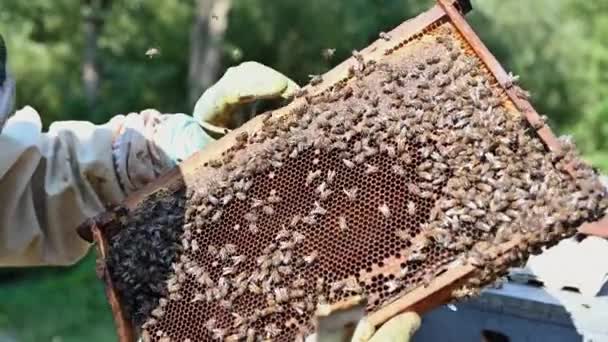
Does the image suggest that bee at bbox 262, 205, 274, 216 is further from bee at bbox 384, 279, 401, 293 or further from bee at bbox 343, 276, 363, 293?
bee at bbox 384, 279, 401, 293

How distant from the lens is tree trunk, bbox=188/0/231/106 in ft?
57.8

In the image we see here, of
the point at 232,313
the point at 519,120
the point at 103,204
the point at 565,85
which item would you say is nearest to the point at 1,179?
the point at 103,204

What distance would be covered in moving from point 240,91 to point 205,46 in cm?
1457

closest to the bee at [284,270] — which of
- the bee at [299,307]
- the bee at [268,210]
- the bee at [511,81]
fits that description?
the bee at [299,307]

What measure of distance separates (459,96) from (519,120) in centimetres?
22

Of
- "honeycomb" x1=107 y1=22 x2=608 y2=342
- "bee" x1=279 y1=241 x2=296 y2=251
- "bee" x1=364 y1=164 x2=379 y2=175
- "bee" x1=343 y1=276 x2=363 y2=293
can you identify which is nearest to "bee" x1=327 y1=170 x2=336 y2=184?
"honeycomb" x1=107 y1=22 x2=608 y2=342

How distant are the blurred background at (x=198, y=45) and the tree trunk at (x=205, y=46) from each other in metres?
0.02

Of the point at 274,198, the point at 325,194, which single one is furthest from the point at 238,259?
the point at 325,194

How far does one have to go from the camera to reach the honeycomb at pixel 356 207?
3.04 m

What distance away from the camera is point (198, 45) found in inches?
715

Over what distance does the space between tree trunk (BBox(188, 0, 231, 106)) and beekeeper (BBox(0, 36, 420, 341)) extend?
13927 millimetres

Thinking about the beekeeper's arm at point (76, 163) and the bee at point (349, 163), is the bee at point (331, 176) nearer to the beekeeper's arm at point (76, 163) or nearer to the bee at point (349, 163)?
the bee at point (349, 163)

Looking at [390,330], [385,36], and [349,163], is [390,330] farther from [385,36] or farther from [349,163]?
[385,36]

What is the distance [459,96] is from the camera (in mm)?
3312
